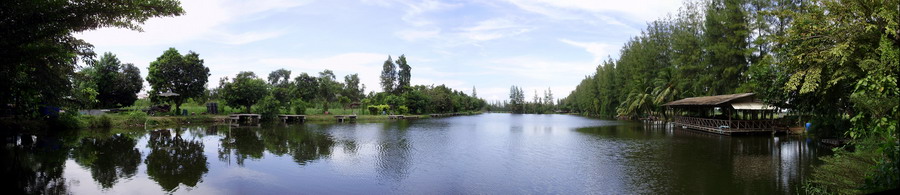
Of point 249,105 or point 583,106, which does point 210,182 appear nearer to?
point 249,105

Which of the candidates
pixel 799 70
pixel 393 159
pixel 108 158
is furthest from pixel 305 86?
pixel 799 70

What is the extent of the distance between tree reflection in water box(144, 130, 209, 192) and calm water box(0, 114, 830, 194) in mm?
28

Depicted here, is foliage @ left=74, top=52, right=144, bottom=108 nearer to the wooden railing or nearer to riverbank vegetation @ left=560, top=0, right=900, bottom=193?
riverbank vegetation @ left=560, top=0, right=900, bottom=193

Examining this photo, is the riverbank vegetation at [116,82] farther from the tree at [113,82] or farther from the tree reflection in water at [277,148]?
the tree reflection in water at [277,148]

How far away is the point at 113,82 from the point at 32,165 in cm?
2585

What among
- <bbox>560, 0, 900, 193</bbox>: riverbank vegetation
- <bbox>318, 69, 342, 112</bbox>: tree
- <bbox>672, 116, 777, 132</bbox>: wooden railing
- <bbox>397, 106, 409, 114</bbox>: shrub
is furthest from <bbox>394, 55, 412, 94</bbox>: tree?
<bbox>672, 116, 777, 132</bbox>: wooden railing

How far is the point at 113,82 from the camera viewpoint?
31.6 metres

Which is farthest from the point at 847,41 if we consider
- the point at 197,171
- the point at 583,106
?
the point at 583,106

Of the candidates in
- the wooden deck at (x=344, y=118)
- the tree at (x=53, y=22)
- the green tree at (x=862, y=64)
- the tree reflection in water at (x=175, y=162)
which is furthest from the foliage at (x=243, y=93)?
the green tree at (x=862, y=64)

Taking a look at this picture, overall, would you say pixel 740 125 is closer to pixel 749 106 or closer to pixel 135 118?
pixel 749 106

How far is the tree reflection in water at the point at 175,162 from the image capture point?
9.48 m

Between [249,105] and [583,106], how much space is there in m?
54.6

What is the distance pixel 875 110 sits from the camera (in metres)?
5.86

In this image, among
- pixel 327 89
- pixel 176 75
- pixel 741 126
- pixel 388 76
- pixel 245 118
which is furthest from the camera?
pixel 388 76
